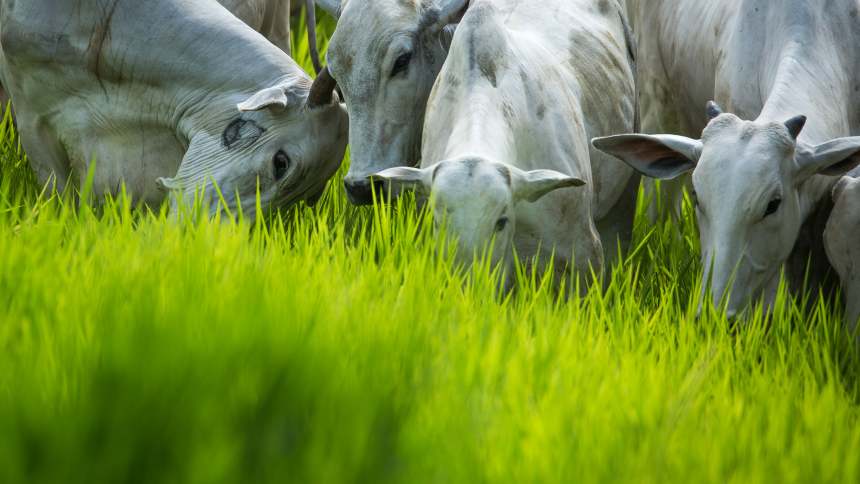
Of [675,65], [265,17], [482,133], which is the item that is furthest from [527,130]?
[265,17]

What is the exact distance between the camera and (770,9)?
166 inches

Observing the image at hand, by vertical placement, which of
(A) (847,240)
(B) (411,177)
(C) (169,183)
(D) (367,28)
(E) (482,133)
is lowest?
(C) (169,183)

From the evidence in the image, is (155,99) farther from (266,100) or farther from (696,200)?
(696,200)

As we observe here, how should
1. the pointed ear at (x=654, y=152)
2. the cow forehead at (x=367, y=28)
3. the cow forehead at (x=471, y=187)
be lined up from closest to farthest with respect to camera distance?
1. the cow forehead at (x=471, y=187)
2. the pointed ear at (x=654, y=152)
3. the cow forehead at (x=367, y=28)

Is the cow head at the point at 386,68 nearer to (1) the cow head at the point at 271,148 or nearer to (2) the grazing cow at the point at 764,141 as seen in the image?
(1) the cow head at the point at 271,148

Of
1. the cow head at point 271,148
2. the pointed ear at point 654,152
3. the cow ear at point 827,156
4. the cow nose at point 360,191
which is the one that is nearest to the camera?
the cow ear at point 827,156

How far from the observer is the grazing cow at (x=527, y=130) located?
134 inches

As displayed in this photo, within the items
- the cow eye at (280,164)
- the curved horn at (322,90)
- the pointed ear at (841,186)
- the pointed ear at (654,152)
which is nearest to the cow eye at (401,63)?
the curved horn at (322,90)

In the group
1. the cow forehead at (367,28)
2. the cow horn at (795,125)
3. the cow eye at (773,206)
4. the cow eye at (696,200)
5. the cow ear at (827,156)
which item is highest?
the cow forehead at (367,28)

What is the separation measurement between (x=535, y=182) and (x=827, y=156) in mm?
754

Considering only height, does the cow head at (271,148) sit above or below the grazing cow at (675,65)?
below

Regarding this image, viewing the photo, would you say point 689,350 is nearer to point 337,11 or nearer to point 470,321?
point 470,321

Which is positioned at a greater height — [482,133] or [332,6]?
[332,6]

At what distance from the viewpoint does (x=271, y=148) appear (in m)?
4.56
